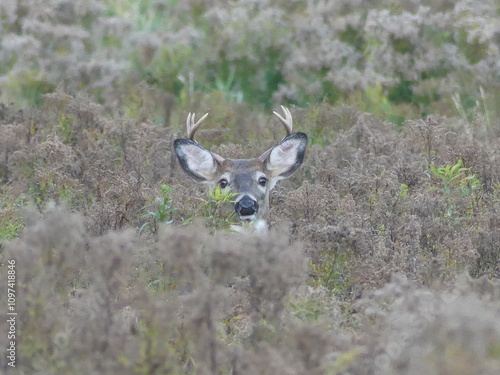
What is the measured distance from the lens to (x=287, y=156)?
349 inches

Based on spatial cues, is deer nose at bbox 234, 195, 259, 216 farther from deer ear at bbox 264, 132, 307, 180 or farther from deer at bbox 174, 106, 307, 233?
deer ear at bbox 264, 132, 307, 180

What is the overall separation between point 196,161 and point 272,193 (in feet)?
2.91

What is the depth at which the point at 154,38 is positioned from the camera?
1684 centimetres

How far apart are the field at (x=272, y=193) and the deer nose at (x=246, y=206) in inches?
5.4

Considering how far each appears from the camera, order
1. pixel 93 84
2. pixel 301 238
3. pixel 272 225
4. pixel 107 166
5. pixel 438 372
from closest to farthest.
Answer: pixel 438 372 < pixel 301 238 < pixel 272 225 < pixel 107 166 < pixel 93 84

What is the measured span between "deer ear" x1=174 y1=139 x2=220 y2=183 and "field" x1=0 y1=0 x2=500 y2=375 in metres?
0.26

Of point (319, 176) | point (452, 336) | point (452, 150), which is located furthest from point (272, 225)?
point (452, 336)

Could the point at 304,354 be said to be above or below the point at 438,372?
below

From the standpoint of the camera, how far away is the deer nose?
7.83 metres

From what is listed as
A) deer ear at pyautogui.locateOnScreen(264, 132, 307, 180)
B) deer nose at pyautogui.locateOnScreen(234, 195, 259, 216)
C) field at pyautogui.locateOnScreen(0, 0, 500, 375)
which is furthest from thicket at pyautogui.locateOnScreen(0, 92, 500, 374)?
deer ear at pyautogui.locateOnScreen(264, 132, 307, 180)

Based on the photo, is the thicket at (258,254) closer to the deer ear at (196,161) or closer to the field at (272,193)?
the field at (272,193)

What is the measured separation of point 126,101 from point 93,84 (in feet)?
6.98

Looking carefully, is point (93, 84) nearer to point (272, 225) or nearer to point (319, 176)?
point (319, 176)

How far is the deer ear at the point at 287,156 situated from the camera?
345 inches
